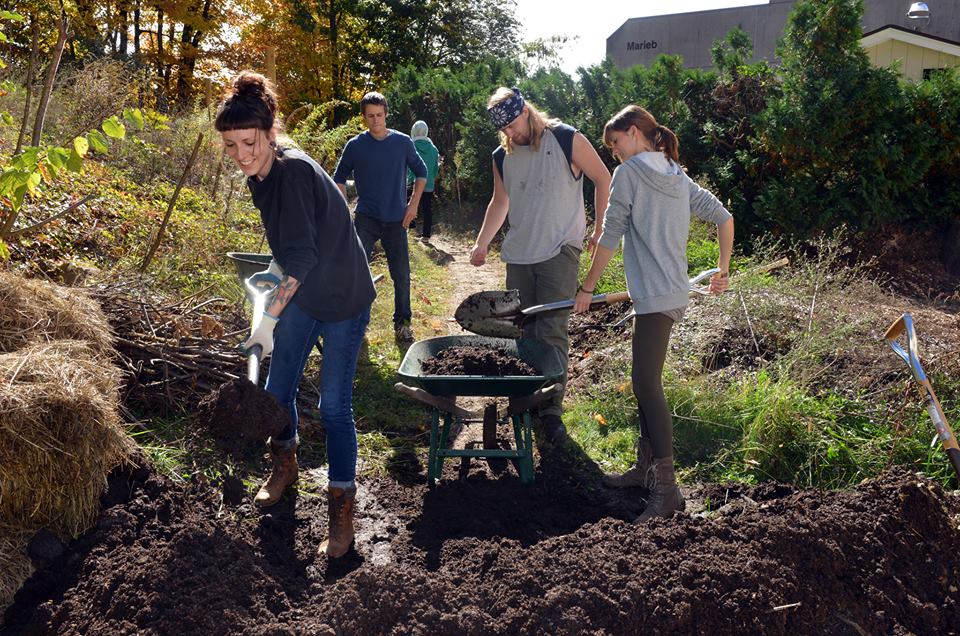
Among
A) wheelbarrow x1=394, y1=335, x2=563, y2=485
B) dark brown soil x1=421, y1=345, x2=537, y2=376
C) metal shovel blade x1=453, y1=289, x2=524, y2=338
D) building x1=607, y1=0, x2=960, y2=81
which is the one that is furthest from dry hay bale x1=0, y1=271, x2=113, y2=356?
building x1=607, y1=0, x2=960, y2=81

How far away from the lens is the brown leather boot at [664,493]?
3691mm

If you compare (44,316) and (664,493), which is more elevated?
(44,316)

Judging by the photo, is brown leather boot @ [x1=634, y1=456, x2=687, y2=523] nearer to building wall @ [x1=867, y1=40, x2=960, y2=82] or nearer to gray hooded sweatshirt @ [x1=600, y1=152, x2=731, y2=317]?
gray hooded sweatshirt @ [x1=600, y1=152, x2=731, y2=317]

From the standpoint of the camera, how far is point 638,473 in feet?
13.4

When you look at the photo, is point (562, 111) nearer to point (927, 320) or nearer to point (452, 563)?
point (927, 320)

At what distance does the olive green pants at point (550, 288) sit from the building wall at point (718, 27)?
21567 mm

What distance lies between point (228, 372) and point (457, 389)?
1.52m

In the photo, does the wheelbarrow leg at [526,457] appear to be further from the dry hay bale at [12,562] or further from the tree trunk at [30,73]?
the tree trunk at [30,73]

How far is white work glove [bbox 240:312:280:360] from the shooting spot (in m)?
2.91

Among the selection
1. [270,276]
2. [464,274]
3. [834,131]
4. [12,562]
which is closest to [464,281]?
[464,274]

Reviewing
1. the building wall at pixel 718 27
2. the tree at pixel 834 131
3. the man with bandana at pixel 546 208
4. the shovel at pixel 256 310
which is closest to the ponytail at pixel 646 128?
the man with bandana at pixel 546 208

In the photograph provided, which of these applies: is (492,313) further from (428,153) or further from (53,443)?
(428,153)

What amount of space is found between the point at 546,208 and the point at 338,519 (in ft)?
7.33

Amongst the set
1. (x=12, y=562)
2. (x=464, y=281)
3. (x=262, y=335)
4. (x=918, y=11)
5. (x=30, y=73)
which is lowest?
(x=12, y=562)
